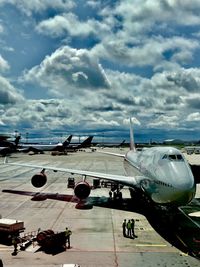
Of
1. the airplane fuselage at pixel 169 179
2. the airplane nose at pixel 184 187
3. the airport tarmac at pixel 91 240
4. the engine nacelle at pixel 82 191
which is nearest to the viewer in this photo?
the airport tarmac at pixel 91 240

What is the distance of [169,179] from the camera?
2198 centimetres

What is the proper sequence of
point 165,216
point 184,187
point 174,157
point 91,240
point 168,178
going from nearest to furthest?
point 184,187 → point 168,178 → point 91,240 → point 174,157 → point 165,216

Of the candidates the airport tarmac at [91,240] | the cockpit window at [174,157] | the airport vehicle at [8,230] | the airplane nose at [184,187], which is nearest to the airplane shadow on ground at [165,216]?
the airport tarmac at [91,240]

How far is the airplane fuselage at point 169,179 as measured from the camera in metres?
21.1

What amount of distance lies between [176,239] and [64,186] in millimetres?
27231

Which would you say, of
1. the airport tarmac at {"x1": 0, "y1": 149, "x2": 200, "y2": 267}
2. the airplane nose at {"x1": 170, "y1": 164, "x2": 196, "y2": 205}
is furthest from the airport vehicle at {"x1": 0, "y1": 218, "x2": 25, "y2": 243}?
the airplane nose at {"x1": 170, "y1": 164, "x2": 196, "y2": 205}

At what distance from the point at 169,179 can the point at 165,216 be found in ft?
25.5

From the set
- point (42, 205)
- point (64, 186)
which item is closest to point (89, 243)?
point (42, 205)

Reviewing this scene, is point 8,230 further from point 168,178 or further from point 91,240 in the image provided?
point 168,178

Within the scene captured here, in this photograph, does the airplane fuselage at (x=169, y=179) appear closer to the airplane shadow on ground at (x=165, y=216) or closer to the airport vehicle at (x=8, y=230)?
the airplane shadow on ground at (x=165, y=216)

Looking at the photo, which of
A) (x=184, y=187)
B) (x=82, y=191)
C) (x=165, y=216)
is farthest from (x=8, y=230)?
(x=165, y=216)

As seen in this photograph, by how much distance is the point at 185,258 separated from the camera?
62.4 feet

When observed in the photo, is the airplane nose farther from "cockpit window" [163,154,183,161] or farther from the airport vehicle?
the airport vehicle

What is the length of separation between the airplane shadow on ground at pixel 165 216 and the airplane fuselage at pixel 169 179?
7.51ft
